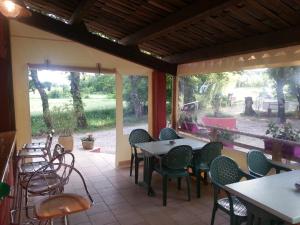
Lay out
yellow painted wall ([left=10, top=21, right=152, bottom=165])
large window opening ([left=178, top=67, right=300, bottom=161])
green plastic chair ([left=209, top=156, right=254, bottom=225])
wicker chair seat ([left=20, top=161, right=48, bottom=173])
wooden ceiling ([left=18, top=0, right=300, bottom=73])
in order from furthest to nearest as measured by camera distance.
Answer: yellow painted wall ([left=10, top=21, right=152, bottom=165]), large window opening ([left=178, top=67, right=300, bottom=161]), wicker chair seat ([left=20, top=161, right=48, bottom=173]), wooden ceiling ([left=18, top=0, right=300, bottom=73]), green plastic chair ([left=209, top=156, right=254, bottom=225])

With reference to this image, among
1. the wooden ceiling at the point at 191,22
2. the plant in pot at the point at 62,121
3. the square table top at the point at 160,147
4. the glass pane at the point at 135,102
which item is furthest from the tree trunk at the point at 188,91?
the plant in pot at the point at 62,121

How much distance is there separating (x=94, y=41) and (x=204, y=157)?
2.63 meters

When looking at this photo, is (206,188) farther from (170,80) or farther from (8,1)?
(8,1)

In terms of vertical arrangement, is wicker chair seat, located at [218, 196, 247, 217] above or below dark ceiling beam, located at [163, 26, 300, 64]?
below

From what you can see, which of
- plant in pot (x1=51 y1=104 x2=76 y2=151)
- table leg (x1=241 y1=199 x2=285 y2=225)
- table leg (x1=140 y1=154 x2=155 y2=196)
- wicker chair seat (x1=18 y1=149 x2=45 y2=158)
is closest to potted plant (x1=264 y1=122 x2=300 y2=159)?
table leg (x1=241 y1=199 x2=285 y2=225)

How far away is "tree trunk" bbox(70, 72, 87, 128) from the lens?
824 cm

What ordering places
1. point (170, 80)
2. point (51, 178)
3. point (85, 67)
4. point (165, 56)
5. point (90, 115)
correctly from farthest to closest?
point (90, 115) → point (170, 80) → point (165, 56) → point (85, 67) → point (51, 178)

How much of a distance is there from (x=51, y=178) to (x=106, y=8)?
2.28 meters

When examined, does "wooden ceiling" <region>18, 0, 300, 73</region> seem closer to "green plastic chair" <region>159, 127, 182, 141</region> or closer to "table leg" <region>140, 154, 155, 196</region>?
"green plastic chair" <region>159, 127, 182, 141</region>

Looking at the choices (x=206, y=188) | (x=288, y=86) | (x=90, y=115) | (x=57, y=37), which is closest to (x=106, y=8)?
(x=57, y=37)

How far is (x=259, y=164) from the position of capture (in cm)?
304

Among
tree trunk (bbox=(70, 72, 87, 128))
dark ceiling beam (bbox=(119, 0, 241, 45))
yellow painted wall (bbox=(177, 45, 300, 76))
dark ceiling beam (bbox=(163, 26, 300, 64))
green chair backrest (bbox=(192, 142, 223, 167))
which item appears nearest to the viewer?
dark ceiling beam (bbox=(119, 0, 241, 45))

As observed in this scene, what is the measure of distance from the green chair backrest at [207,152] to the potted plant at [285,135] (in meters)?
0.66

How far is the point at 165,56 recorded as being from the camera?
521 cm
